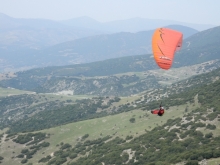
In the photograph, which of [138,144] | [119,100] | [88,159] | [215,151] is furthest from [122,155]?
[119,100]

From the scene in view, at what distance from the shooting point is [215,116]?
58.1 m

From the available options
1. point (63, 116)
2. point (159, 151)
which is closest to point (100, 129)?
point (159, 151)

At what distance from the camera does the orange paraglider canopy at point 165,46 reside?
35.5 m

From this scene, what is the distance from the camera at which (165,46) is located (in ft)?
131

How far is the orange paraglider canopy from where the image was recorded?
35.5 metres

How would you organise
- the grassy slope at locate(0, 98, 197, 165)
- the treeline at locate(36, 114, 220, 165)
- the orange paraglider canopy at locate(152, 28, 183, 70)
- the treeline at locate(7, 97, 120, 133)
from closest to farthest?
the orange paraglider canopy at locate(152, 28, 183, 70), the treeline at locate(36, 114, 220, 165), the grassy slope at locate(0, 98, 197, 165), the treeline at locate(7, 97, 120, 133)

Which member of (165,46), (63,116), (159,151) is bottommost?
(63,116)

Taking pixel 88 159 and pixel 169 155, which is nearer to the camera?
pixel 169 155

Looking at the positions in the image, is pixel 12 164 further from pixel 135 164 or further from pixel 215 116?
pixel 215 116

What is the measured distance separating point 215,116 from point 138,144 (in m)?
17.6

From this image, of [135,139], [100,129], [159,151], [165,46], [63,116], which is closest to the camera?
[165,46]

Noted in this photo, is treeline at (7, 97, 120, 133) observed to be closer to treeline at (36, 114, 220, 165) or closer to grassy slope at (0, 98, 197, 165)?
grassy slope at (0, 98, 197, 165)

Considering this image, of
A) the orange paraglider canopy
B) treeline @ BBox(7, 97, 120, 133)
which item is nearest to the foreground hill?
the orange paraglider canopy

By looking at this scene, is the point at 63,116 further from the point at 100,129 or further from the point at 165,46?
the point at 165,46
